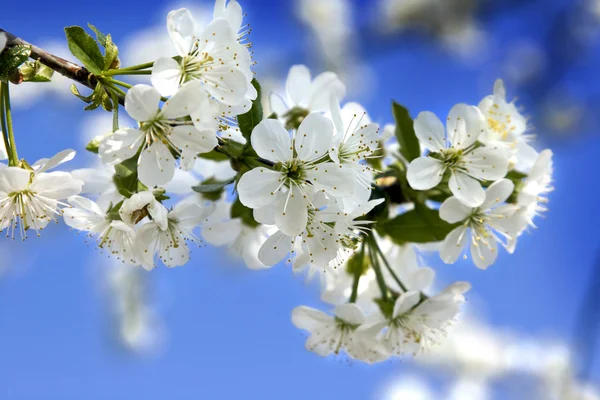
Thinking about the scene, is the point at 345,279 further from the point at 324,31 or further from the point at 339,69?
the point at 324,31

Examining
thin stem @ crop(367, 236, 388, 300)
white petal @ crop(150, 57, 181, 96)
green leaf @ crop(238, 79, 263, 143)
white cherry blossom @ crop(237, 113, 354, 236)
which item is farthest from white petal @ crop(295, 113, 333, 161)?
thin stem @ crop(367, 236, 388, 300)

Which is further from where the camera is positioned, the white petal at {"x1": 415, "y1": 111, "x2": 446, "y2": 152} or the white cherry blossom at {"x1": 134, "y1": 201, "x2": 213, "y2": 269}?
the white petal at {"x1": 415, "y1": 111, "x2": 446, "y2": 152}

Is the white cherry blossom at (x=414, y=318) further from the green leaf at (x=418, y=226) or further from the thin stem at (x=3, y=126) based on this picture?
the thin stem at (x=3, y=126)

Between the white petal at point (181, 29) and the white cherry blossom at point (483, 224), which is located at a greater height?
the white petal at point (181, 29)

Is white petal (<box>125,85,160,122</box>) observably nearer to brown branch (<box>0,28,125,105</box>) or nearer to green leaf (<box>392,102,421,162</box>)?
brown branch (<box>0,28,125,105</box>)

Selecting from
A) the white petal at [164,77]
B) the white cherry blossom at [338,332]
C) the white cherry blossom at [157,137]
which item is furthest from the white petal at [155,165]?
the white cherry blossom at [338,332]

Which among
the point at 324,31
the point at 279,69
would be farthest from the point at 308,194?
the point at 324,31
